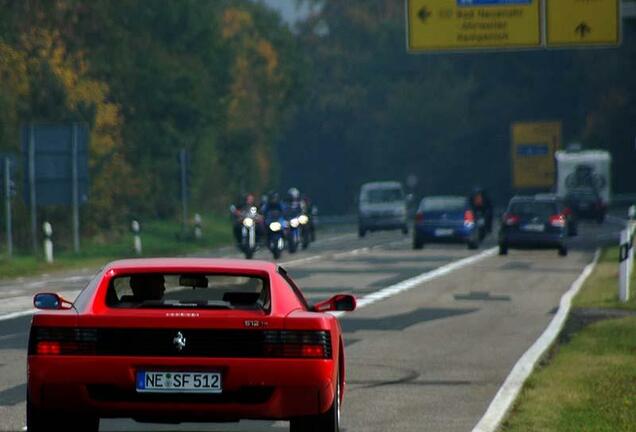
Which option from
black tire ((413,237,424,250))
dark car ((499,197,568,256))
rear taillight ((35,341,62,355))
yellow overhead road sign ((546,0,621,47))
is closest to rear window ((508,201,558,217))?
dark car ((499,197,568,256))

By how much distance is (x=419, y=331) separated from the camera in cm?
2309

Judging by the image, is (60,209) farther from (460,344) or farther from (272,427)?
(272,427)

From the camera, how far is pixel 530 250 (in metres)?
53.4

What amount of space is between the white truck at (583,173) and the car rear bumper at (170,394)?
74996mm

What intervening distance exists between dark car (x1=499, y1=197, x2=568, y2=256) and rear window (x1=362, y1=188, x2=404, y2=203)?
21.5 m

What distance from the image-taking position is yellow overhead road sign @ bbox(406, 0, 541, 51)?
41.7m

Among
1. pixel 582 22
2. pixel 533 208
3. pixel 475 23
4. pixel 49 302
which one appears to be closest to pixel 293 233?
pixel 533 208

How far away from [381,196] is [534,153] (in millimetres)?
19762

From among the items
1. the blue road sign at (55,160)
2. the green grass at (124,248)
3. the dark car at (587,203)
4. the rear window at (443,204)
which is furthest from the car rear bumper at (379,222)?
the blue road sign at (55,160)

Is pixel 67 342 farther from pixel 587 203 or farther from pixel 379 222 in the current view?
pixel 587 203

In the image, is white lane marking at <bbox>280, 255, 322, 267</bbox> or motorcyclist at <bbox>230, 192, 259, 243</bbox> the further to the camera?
motorcyclist at <bbox>230, 192, 259, 243</bbox>

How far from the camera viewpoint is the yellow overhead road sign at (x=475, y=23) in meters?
41.7

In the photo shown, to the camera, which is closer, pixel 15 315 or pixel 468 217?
pixel 15 315

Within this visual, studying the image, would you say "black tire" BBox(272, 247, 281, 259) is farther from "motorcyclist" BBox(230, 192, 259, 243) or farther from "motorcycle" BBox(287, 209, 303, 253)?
"motorcycle" BBox(287, 209, 303, 253)
